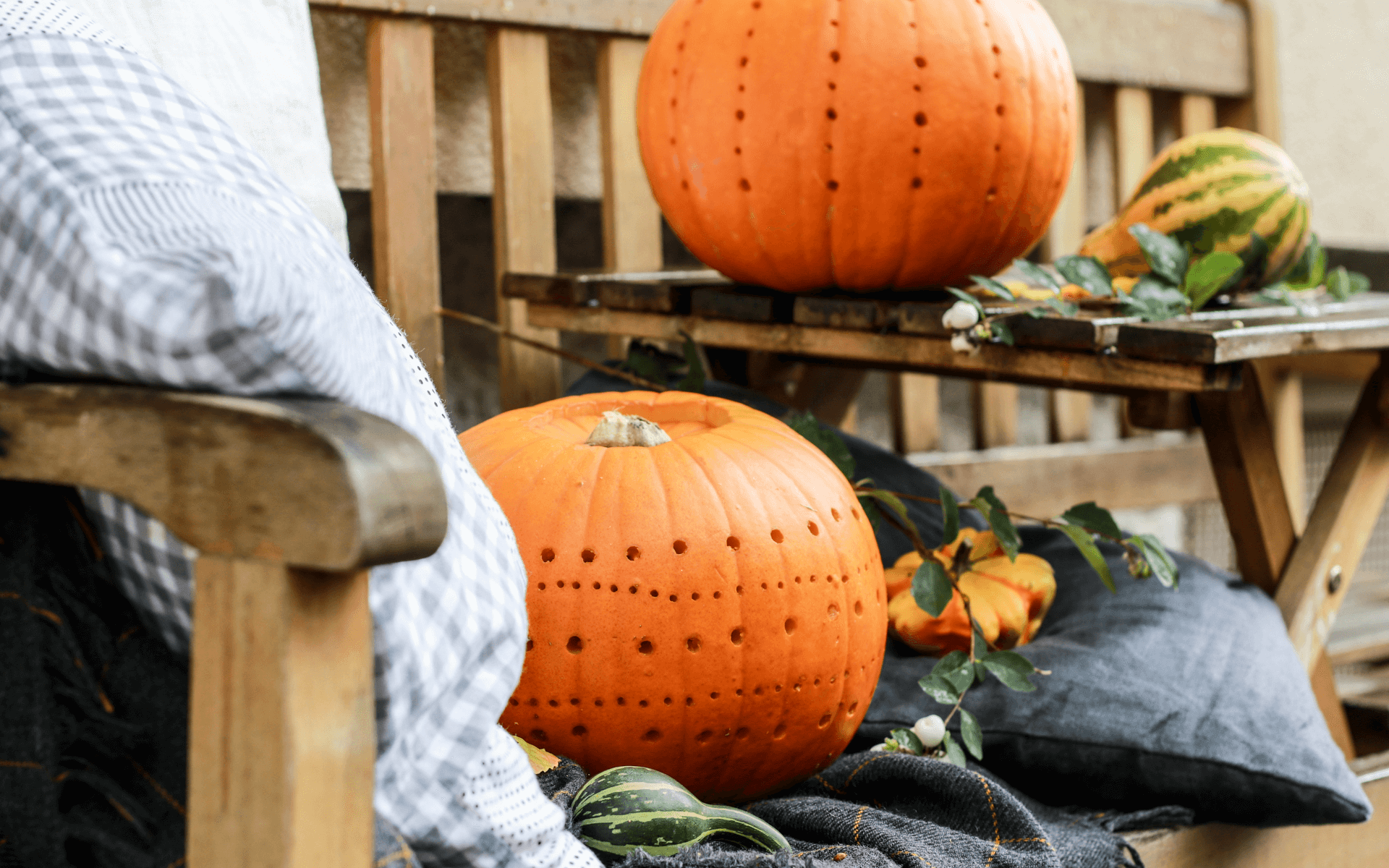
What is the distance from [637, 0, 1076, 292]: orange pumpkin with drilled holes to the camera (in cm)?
93

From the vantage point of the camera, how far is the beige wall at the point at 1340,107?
2.18 m

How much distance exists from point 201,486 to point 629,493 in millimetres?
410

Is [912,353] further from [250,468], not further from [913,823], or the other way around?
[250,468]

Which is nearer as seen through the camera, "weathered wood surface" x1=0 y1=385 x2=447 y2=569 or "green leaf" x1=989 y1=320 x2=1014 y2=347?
"weathered wood surface" x1=0 y1=385 x2=447 y2=569

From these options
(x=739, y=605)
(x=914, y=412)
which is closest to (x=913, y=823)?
(x=739, y=605)

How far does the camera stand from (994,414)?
5.73ft

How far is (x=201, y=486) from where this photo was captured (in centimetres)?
36

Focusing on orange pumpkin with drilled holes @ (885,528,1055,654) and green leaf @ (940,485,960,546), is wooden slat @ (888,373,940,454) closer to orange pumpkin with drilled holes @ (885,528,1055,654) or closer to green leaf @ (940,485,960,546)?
orange pumpkin with drilled holes @ (885,528,1055,654)

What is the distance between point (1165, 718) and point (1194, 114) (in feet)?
4.27

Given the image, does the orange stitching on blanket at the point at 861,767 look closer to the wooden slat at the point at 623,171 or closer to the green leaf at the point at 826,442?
the green leaf at the point at 826,442

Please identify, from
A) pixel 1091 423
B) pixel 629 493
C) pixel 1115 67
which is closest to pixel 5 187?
pixel 629 493

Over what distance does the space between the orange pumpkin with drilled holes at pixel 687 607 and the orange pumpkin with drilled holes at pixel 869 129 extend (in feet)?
0.86

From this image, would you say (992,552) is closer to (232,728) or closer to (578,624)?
(578,624)

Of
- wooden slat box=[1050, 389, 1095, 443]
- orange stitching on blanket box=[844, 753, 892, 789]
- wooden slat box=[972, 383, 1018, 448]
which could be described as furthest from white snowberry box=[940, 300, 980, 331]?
wooden slat box=[1050, 389, 1095, 443]
